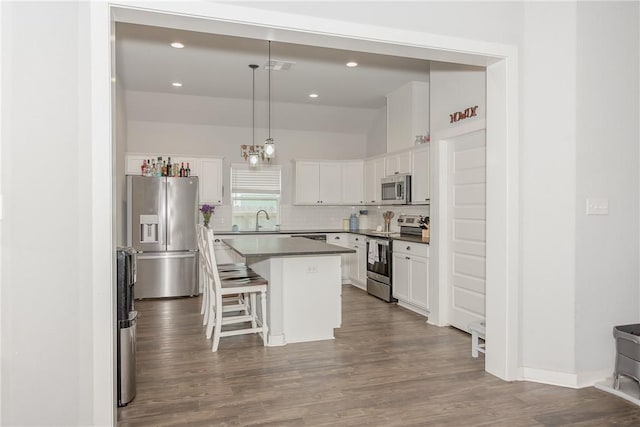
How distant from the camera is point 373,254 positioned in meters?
6.31

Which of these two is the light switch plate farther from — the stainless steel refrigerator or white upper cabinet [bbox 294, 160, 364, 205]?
the stainless steel refrigerator

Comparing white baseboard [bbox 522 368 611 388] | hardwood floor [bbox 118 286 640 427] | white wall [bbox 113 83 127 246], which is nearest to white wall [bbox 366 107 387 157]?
hardwood floor [bbox 118 286 640 427]

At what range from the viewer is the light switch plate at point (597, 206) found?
3.23m

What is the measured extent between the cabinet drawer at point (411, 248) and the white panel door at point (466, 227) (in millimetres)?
430

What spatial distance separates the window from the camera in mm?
7695

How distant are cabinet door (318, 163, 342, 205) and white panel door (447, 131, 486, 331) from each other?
3168 millimetres

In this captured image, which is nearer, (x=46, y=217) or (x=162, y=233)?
(x=46, y=217)

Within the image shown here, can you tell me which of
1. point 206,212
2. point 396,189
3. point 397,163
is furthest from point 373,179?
point 206,212

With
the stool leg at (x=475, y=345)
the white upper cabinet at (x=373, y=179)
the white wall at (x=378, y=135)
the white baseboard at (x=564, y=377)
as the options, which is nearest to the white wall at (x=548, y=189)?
Result: the white baseboard at (x=564, y=377)

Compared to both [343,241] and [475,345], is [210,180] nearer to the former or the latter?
[343,241]

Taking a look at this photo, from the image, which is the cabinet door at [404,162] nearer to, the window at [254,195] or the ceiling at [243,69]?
the ceiling at [243,69]

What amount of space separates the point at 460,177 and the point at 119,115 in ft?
14.2

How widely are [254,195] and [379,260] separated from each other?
106 inches

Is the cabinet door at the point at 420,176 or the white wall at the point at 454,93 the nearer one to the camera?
the white wall at the point at 454,93
